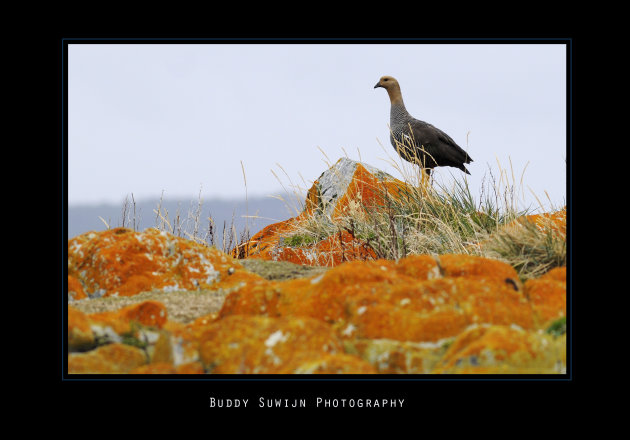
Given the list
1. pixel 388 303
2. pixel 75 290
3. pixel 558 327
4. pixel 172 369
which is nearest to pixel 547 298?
pixel 558 327

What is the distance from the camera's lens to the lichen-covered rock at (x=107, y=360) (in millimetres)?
2086

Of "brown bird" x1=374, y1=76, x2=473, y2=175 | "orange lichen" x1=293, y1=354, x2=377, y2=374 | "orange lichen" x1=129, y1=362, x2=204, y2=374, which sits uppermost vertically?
"brown bird" x1=374, y1=76, x2=473, y2=175

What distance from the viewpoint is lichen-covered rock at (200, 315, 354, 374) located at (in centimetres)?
193

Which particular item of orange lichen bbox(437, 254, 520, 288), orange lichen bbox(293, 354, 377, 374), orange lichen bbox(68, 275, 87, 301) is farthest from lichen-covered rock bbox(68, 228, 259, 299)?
orange lichen bbox(293, 354, 377, 374)

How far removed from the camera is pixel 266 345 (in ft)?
6.44

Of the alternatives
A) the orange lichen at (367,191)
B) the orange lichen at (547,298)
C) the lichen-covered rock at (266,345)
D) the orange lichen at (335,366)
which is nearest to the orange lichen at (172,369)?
the lichen-covered rock at (266,345)

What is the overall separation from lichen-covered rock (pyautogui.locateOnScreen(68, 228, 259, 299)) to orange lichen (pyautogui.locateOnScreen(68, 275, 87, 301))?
3cm

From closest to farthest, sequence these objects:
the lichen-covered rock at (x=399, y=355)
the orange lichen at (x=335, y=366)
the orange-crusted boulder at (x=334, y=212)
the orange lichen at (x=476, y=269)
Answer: the orange lichen at (x=335, y=366) → the lichen-covered rock at (x=399, y=355) → the orange lichen at (x=476, y=269) → the orange-crusted boulder at (x=334, y=212)

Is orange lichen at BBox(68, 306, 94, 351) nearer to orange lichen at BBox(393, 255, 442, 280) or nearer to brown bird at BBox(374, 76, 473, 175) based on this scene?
orange lichen at BBox(393, 255, 442, 280)

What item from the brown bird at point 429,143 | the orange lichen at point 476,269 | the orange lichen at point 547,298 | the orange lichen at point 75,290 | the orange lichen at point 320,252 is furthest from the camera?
the brown bird at point 429,143

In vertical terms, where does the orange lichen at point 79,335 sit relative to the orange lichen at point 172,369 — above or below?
above

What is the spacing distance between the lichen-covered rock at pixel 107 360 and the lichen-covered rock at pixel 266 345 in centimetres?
29

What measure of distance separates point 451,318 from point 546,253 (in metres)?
1.54

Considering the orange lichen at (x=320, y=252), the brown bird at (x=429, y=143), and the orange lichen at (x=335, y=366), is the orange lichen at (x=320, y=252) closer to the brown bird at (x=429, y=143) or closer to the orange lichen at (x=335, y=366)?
the brown bird at (x=429, y=143)
